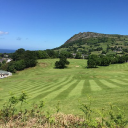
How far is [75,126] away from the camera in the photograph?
9508 millimetres

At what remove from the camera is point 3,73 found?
305 ft

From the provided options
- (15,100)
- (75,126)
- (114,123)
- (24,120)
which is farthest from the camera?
(15,100)

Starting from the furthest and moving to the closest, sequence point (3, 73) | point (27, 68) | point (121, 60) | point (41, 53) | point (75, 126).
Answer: point (41, 53) < point (121, 60) < point (27, 68) < point (3, 73) < point (75, 126)

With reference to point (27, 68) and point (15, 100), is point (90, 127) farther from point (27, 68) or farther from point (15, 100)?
point (27, 68)

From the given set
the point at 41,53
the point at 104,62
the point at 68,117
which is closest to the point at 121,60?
the point at 104,62

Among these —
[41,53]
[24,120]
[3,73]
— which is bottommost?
[3,73]

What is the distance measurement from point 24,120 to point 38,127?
2231mm

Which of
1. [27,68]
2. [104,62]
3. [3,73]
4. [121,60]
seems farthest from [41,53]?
[121,60]

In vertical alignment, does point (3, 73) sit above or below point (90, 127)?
below

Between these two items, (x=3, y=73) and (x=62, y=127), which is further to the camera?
(x=3, y=73)

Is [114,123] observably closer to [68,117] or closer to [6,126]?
[68,117]

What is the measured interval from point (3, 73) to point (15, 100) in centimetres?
9128

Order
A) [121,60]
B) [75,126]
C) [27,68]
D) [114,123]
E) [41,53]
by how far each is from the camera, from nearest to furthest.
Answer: [114,123] → [75,126] → [27,68] → [121,60] → [41,53]

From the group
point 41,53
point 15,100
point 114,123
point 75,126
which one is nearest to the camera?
point 114,123
